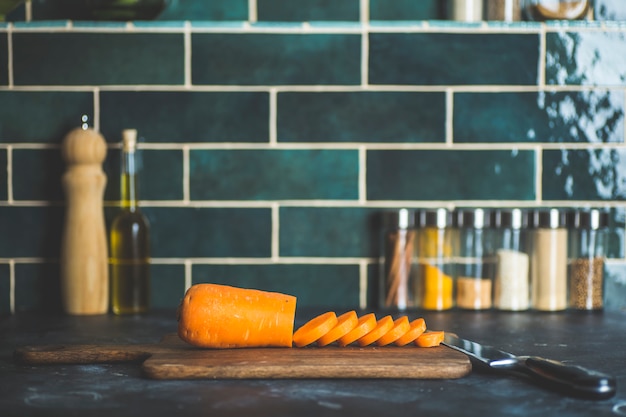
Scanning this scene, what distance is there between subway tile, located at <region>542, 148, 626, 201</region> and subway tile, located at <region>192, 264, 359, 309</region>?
430 millimetres

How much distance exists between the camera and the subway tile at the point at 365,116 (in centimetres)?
160

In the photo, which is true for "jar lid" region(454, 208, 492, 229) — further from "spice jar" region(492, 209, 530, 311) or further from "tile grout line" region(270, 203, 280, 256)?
"tile grout line" region(270, 203, 280, 256)

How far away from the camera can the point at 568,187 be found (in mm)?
1605

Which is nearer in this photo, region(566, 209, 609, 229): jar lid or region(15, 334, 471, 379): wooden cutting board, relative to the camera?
region(15, 334, 471, 379): wooden cutting board

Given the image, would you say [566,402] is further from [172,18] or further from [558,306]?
[172,18]

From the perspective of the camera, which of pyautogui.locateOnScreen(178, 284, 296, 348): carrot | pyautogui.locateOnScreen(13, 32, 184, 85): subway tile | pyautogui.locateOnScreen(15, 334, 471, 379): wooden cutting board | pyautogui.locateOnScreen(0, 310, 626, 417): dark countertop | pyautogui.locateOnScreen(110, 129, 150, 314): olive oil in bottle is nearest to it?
pyautogui.locateOnScreen(0, 310, 626, 417): dark countertop

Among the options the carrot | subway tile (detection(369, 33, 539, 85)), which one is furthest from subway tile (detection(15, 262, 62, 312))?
subway tile (detection(369, 33, 539, 85))

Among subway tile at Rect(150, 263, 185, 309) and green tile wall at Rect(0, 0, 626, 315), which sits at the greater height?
green tile wall at Rect(0, 0, 626, 315)

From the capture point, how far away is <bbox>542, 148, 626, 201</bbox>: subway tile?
1.60 meters

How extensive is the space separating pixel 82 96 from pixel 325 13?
1.68 ft

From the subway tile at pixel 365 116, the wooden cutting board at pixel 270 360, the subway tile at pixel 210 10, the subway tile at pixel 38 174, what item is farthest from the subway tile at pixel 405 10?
the wooden cutting board at pixel 270 360

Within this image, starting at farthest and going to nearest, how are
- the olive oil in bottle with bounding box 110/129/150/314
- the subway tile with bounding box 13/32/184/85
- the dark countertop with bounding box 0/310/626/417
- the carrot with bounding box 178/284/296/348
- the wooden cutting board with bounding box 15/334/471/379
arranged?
the subway tile with bounding box 13/32/184/85
the olive oil in bottle with bounding box 110/129/150/314
the carrot with bounding box 178/284/296/348
the wooden cutting board with bounding box 15/334/471/379
the dark countertop with bounding box 0/310/626/417

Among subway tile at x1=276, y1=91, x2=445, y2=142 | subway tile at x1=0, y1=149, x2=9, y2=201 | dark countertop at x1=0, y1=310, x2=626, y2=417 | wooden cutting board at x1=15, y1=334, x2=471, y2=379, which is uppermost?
subway tile at x1=276, y1=91, x2=445, y2=142

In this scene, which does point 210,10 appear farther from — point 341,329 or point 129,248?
point 341,329
